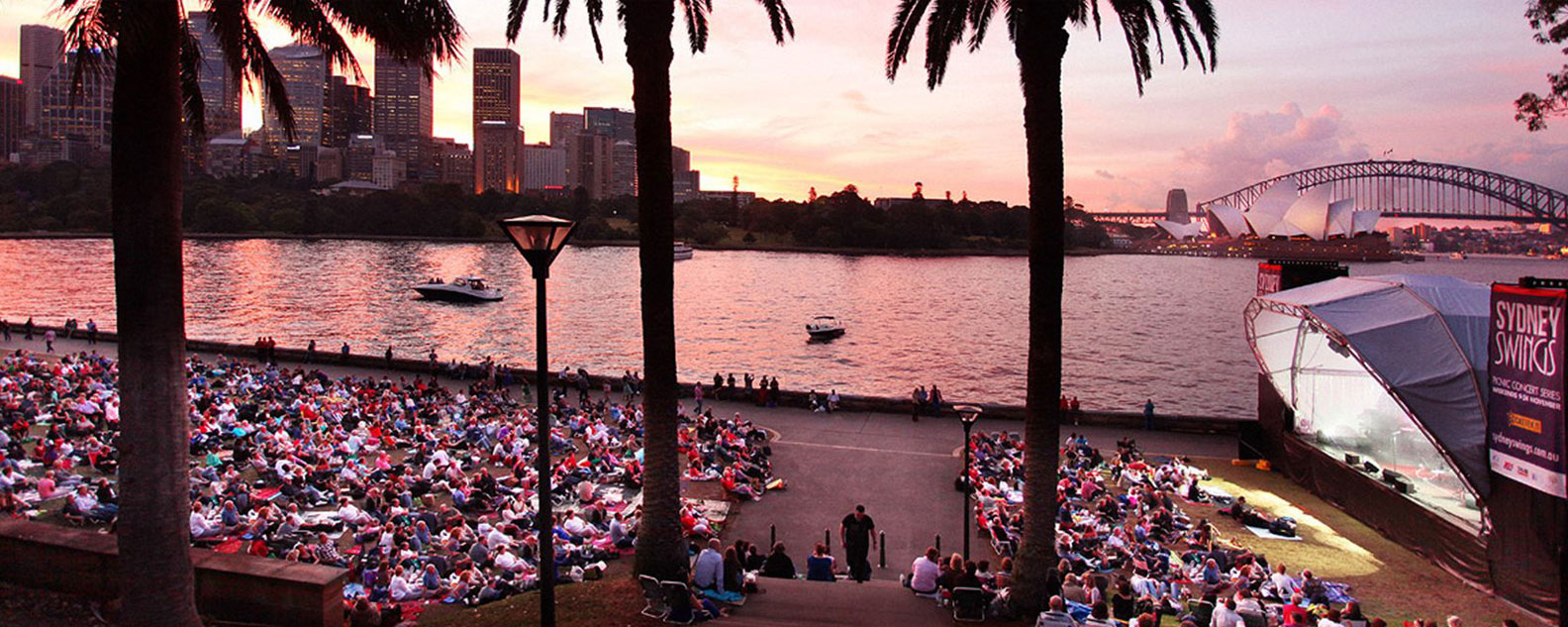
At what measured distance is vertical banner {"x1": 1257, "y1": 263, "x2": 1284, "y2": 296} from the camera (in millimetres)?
25219

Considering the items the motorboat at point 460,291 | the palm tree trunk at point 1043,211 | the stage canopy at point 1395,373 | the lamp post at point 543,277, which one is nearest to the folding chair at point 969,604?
the palm tree trunk at point 1043,211

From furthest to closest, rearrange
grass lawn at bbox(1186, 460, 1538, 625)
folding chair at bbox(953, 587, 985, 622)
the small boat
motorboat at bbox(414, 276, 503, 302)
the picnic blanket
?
motorboat at bbox(414, 276, 503, 302)
the small boat
the picnic blanket
grass lawn at bbox(1186, 460, 1538, 625)
folding chair at bbox(953, 587, 985, 622)

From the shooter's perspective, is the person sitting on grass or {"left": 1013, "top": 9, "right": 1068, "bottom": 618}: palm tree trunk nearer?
{"left": 1013, "top": 9, "right": 1068, "bottom": 618}: palm tree trunk

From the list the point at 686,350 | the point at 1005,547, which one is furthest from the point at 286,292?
the point at 1005,547

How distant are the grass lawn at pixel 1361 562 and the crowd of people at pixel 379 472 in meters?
10.0

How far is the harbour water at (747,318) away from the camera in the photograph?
54.9 meters

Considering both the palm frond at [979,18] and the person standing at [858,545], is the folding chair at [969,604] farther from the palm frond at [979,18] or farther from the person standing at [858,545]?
the palm frond at [979,18]

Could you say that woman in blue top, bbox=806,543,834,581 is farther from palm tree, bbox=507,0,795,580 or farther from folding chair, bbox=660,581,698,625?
folding chair, bbox=660,581,698,625

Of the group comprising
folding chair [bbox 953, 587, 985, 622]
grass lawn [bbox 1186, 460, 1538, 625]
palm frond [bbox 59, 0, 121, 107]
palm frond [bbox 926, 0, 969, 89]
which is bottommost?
grass lawn [bbox 1186, 460, 1538, 625]

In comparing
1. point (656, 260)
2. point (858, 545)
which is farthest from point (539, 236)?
point (858, 545)

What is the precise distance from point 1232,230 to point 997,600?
209m

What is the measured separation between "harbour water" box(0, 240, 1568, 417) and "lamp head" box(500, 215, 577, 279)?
1531 inches

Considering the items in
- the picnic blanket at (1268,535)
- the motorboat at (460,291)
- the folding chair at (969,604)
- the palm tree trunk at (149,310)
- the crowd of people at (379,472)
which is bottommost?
the picnic blanket at (1268,535)

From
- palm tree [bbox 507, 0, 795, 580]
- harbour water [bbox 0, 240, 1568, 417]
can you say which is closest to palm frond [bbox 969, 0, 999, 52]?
palm tree [bbox 507, 0, 795, 580]
